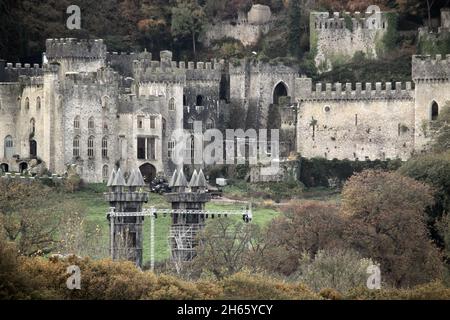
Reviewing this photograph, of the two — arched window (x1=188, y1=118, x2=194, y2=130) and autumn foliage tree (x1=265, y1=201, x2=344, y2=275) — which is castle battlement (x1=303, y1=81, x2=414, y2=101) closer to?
arched window (x1=188, y1=118, x2=194, y2=130)

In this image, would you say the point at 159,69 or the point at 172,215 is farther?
the point at 159,69

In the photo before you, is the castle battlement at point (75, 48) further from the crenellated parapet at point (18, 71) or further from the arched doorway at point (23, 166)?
the arched doorway at point (23, 166)

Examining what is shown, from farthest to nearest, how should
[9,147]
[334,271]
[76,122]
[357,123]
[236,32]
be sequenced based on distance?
[236,32] < [357,123] < [9,147] < [76,122] < [334,271]

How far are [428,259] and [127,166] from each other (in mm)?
23220

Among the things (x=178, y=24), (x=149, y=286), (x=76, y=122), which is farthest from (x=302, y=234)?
(x=178, y=24)

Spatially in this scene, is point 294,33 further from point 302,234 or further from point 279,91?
point 302,234

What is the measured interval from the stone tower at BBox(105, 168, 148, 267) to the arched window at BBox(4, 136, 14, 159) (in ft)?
43.5

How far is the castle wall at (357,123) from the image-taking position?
450ft

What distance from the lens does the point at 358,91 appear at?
13838cm

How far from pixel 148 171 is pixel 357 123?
1052 centimetres

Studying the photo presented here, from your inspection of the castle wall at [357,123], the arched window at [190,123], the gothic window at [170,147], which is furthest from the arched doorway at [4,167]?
the castle wall at [357,123]

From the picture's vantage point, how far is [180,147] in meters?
138

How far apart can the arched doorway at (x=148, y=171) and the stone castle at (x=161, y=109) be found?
1.9 inches
